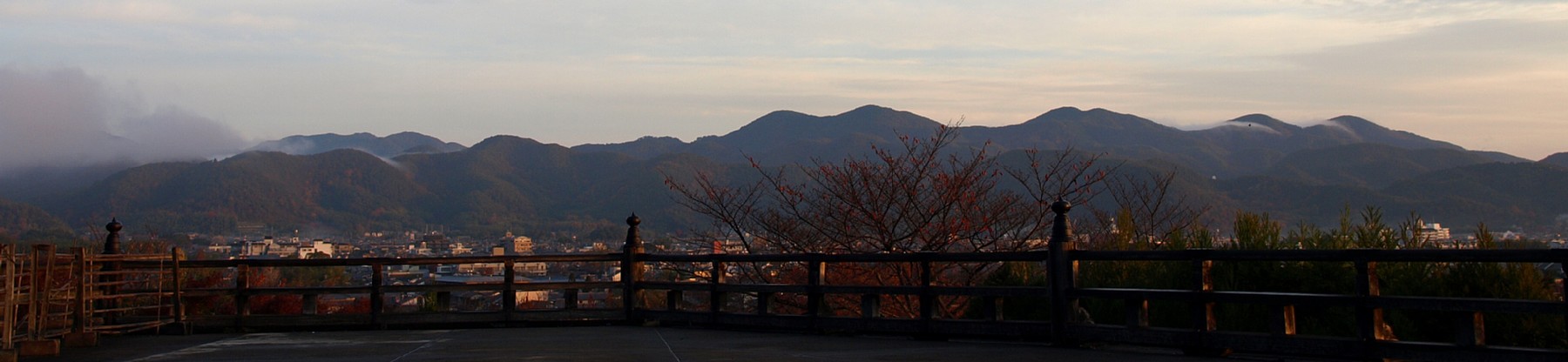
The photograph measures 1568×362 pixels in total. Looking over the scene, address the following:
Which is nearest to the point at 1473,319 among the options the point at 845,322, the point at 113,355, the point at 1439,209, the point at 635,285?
the point at 845,322

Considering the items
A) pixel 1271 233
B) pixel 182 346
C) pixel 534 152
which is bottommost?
pixel 182 346

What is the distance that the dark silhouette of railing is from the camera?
423 inches

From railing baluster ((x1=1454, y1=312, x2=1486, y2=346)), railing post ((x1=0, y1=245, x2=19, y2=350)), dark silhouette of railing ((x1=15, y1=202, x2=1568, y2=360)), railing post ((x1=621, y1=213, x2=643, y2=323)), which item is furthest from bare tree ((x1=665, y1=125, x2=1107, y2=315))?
railing post ((x1=0, y1=245, x2=19, y2=350))

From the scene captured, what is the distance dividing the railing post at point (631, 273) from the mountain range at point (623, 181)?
38309mm

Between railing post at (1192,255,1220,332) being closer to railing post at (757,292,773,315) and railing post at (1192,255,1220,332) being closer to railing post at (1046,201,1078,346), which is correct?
railing post at (1046,201,1078,346)

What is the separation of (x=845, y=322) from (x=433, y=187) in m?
82.6

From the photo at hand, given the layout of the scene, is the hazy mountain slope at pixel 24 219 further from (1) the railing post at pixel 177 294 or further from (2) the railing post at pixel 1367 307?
(2) the railing post at pixel 1367 307

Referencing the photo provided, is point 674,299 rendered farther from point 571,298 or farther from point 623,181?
point 623,181

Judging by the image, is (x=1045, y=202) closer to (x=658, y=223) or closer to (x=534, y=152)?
(x=658, y=223)

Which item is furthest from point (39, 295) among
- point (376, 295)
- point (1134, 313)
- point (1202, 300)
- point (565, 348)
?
point (1202, 300)

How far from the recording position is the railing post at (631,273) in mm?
18484

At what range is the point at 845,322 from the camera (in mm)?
15539

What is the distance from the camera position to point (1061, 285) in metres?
13.5

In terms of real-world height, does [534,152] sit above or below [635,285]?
above
